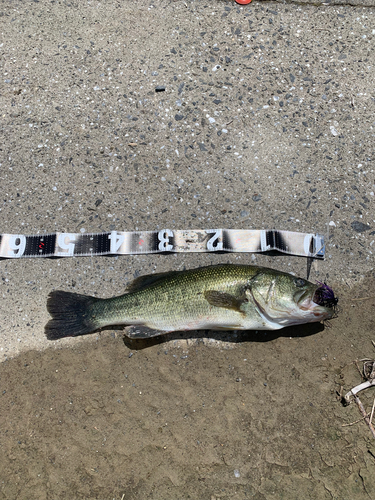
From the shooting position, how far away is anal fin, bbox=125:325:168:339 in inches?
134

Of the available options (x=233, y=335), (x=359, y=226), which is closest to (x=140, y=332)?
(x=233, y=335)

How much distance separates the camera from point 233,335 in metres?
3.69

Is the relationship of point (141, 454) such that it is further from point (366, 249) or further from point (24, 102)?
point (24, 102)

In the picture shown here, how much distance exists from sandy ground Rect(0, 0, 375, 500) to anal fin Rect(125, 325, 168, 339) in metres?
0.35

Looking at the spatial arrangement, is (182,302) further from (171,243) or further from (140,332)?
(171,243)

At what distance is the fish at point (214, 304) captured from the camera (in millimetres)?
3270

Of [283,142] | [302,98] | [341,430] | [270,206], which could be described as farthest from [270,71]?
[341,430]

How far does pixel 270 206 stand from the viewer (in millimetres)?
3934

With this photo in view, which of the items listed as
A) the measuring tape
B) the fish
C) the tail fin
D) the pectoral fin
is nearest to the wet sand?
the tail fin

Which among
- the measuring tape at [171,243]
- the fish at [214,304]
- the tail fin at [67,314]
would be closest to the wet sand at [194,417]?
the tail fin at [67,314]

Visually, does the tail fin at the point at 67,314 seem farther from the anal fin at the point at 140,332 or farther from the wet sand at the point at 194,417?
the anal fin at the point at 140,332

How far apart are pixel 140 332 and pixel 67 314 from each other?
2.81ft

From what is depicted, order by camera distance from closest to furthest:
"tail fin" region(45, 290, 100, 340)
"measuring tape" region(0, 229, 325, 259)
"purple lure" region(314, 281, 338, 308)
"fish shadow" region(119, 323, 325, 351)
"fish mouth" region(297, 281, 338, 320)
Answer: "fish mouth" region(297, 281, 338, 320)
"purple lure" region(314, 281, 338, 308)
"tail fin" region(45, 290, 100, 340)
"fish shadow" region(119, 323, 325, 351)
"measuring tape" region(0, 229, 325, 259)

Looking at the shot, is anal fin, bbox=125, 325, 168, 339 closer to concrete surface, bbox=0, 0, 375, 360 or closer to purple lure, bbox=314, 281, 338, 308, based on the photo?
concrete surface, bbox=0, 0, 375, 360
